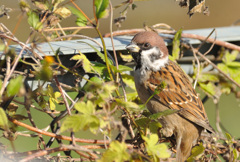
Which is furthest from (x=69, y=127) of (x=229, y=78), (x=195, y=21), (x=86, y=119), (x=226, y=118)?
(x=195, y=21)

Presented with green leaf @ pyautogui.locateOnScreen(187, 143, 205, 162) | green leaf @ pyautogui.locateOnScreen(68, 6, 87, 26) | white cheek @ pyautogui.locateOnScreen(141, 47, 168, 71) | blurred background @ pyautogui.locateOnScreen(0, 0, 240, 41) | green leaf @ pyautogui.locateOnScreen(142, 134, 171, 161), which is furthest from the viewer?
blurred background @ pyautogui.locateOnScreen(0, 0, 240, 41)

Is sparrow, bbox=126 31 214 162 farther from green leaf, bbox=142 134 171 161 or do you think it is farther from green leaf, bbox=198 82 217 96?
green leaf, bbox=142 134 171 161

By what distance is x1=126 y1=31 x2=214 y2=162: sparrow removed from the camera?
7.26ft

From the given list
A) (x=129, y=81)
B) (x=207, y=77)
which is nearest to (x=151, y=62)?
(x=129, y=81)

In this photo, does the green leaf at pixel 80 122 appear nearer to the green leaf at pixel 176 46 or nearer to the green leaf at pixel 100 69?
the green leaf at pixel 100 69

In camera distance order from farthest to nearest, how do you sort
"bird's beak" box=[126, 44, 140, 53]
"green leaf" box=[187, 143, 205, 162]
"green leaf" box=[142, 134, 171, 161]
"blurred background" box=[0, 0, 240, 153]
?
"blurred background" box=[0, 0, 240, 153], "bird's beak" box=[126, 44, 140, 53], "green leaf" box=[187, 143, 205, 162], "green leaf" box=[142, 134, 171, 161]

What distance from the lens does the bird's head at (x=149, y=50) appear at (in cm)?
220

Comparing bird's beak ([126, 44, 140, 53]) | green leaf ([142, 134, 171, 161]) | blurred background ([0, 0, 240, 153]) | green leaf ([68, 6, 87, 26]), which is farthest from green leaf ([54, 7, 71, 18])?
blurred background ([0, 0, 240, 153])

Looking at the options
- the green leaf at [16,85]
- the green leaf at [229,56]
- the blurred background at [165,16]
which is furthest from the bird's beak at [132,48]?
the blurred background at [165,16]

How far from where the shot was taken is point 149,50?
2295mm

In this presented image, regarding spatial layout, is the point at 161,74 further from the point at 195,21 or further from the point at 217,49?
the point at 195,21

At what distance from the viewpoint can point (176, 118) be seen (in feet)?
7.53

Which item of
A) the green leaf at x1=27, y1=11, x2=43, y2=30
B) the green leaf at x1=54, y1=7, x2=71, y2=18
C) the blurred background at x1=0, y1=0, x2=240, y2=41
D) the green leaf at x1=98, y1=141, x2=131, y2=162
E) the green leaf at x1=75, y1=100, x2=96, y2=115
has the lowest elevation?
the blurred background at x1=0, y1=0, x2=240, y2=41

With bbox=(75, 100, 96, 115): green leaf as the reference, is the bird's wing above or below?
below
